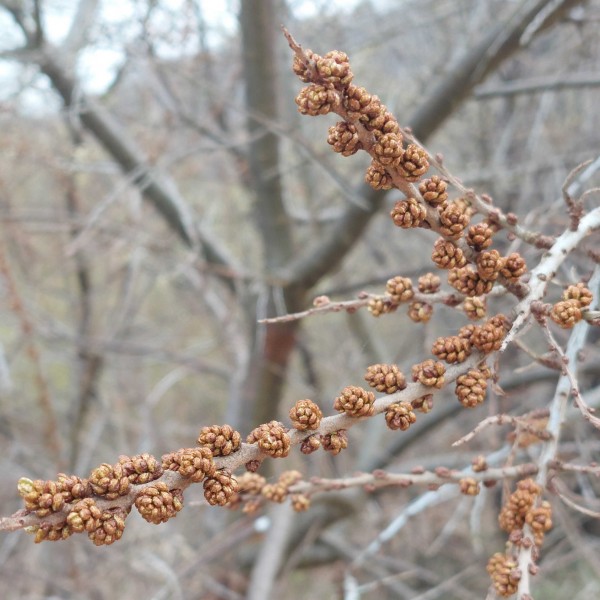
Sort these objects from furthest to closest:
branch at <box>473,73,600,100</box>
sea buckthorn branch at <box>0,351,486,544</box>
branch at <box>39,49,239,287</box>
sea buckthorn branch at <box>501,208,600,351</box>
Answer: branch at <box>39,49,239,287</box>, branch at <box>473,73,600,100</box>, sea buckthorn branch at <box>501,208,600,351</box>, sea buckthorn branch at <box>0,351,486,544</box>

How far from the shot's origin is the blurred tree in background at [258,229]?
3391mm

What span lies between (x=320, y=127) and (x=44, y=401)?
3249mm

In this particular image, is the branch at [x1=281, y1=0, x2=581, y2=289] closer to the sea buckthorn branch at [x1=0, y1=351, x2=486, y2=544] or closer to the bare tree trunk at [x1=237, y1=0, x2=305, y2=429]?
the bare tree trunk at [x1=237, y1=0, x2=305, y2=429]

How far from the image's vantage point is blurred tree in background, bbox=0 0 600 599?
339 cm

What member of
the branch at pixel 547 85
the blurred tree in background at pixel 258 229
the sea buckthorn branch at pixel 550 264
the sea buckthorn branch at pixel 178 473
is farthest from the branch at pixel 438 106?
the sea buckthorn branch at pixel 178 473

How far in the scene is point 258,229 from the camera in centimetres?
431

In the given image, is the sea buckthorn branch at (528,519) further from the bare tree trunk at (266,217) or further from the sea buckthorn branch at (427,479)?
the bare tree trunk at (266,217)

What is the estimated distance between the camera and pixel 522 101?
5.88 m

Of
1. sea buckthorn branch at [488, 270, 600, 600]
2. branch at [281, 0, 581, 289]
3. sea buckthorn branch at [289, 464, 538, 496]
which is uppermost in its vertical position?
branch at [281, 0, 581, 289]

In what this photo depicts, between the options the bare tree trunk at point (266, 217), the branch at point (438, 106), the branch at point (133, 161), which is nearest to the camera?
the branch at point (438, 106)

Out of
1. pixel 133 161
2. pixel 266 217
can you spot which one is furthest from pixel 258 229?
pixel 133 161

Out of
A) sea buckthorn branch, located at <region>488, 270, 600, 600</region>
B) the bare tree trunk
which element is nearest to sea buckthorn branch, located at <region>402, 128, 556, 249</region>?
sea buckthorn branch, located at <region>488, 270, 600, 600</region>

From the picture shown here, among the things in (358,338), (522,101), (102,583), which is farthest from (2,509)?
(522,101)

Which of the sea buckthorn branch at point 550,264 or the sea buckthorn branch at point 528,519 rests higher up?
the sea buckthorn branch at point 550,264
